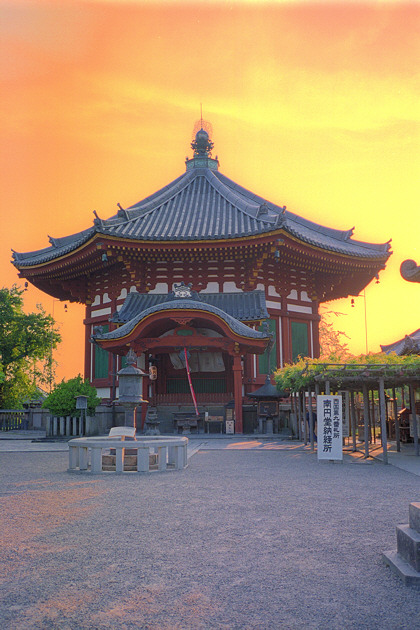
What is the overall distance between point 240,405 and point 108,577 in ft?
60.6

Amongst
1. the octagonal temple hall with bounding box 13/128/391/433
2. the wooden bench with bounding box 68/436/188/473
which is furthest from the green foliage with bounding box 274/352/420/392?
the octagonal temple hall with bounding box 13/128/391/433

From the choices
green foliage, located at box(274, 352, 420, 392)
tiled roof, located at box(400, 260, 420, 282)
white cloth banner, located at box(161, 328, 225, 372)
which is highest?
white cloth banner, located at box(161, 328, 225, 372)

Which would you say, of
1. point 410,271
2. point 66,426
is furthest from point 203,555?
point 66,426

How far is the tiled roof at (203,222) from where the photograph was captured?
25.5 m

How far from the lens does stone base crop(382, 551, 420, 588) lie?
4668 mm

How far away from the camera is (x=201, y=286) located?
27.2m

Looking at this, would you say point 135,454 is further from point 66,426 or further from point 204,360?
point 204,360

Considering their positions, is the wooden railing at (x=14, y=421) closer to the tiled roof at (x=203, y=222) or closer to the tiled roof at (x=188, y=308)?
the tiled roof at (x=203, y=222)

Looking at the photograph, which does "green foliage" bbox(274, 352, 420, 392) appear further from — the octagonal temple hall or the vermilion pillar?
Answer: the octagonal temple hall

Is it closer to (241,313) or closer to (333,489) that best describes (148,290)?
(241,313)

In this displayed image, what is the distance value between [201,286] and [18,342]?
1144 centimetres

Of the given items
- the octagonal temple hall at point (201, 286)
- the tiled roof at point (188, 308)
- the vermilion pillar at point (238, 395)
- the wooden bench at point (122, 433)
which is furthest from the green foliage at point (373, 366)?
the octagonal temple hall at point (201, 286)

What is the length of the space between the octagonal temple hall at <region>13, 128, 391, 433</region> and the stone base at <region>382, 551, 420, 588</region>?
17260mm

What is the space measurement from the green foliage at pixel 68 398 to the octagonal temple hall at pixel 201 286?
199 centimetres
